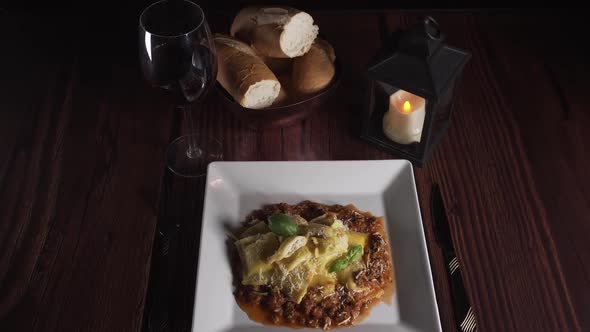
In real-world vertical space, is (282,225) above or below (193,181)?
below

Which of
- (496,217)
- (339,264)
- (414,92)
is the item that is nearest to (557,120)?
(496,217)

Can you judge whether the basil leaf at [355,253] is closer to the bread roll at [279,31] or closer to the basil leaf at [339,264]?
the basil leaf at [339,264]

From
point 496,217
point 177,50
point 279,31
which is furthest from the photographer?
point 279,31

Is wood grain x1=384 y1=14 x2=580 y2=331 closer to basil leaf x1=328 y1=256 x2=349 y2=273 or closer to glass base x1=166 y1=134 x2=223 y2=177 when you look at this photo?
basil leaf x1=328 y1=256 x2=349 y2=273

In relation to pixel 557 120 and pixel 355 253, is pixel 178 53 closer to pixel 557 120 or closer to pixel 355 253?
pixel 355 253

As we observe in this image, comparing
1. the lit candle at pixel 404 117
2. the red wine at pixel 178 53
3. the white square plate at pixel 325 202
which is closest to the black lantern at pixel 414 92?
the lit candle at pixel 404 117

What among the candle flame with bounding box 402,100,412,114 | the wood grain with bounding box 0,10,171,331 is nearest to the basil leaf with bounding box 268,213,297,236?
the wood grain with bounding box 0,10,171,331

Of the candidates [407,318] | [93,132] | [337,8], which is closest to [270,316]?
[407,318]
